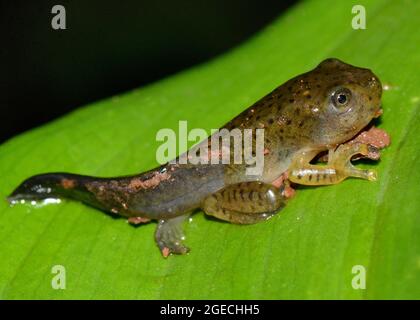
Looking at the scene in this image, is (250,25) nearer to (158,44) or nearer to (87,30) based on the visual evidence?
(158,44)

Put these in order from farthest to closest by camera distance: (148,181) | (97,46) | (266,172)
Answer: (97,46) < (266,172) < (148,181)

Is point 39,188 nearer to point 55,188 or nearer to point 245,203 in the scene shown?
point 55,188

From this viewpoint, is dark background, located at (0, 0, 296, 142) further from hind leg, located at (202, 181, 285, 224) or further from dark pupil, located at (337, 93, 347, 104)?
dark pupil, located at (337, 93, 347, 104)

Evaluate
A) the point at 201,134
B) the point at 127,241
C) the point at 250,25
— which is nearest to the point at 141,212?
the point at 127,241

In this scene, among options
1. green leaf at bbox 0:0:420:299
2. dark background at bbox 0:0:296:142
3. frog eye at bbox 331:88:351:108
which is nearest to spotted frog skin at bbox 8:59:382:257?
frog eye at bbox 331:88:351:108

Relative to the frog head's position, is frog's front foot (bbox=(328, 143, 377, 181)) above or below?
below

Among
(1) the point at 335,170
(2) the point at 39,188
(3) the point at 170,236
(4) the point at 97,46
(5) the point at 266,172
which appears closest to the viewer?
(1) the point at 335,170

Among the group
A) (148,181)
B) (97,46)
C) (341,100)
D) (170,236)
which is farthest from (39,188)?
(97,46)

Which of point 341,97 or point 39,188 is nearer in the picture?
point 341,97
